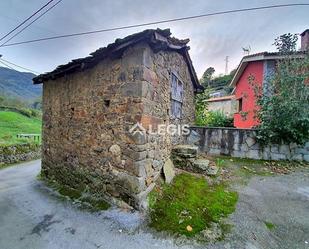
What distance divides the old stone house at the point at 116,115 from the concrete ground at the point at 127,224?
0.59 metres

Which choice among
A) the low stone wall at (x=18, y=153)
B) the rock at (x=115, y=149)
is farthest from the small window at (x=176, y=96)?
the low stone wall at (x=18, y=153)

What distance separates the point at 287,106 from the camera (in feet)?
21.6

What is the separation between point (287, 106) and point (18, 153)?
13.9m

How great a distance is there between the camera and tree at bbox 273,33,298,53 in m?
8.13

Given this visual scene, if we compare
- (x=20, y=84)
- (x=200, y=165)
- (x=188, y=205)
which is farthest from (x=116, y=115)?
(x=20, y=84)

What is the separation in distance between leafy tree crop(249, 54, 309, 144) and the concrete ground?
2.40 meters

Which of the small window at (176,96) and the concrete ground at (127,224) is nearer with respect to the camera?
the concrete ground at (127,224)

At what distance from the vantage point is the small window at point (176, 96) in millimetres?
5739

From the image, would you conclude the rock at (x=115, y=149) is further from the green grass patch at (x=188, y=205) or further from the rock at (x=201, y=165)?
the rock at (x=201, y=165)

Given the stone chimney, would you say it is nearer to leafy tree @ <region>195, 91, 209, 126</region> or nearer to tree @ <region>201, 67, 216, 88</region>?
Answer: leafy tree @ <region>195, 91, 209, 126</region>

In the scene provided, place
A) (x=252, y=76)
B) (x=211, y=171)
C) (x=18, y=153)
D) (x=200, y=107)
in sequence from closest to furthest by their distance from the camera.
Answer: (x=211, y=171) → (x=252, y=76) → (x=18, y=153) → (x=200, y=107)

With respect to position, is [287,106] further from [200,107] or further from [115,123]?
[115,123]

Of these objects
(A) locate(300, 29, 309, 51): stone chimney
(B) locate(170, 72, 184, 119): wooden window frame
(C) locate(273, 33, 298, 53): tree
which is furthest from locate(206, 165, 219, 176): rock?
(A) locate(300, 29, 309, 51): stone chimney

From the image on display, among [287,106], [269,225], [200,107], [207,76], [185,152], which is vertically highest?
[207,76]
